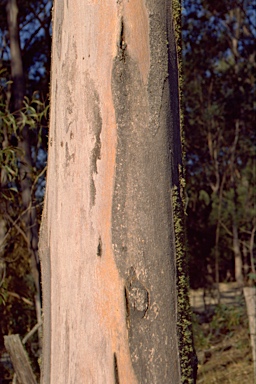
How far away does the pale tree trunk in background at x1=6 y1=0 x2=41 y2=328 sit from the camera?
5.27 m

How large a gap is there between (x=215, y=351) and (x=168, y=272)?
20.9ft

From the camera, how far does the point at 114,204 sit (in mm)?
1608

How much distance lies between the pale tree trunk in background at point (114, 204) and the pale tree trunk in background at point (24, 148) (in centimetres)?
328

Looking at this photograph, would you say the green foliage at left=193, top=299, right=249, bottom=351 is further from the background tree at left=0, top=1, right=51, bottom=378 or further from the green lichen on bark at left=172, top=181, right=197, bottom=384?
the green lichen on bark at left=172, top=181, right=197, bottom=384

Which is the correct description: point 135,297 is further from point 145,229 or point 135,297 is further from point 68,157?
point 68,157

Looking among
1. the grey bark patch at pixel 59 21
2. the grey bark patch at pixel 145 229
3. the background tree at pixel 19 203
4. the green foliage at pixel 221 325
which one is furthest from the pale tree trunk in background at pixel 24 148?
the grey bark patch at pixel 145 229

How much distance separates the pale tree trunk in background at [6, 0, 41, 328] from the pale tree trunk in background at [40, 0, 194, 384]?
3.28 m

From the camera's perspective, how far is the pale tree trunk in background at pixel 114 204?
5.14ft

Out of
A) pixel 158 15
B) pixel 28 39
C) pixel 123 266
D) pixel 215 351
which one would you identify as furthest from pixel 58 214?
pixel 28 39

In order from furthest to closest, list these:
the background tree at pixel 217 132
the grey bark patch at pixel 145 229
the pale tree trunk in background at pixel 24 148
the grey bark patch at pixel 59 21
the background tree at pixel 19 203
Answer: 1. the background tree at pixel 217 132
2. the pale tree trunk in background at pixel 24 148
3. the background tree at pixel 19 203
4. the grey bark patch at pixel 59 21
5. the grey bark patch at pixel 145 229

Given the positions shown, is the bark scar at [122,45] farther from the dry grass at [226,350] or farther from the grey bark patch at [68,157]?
the dry grass at [226,350]

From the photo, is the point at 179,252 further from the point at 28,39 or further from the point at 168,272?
the point at 28,39

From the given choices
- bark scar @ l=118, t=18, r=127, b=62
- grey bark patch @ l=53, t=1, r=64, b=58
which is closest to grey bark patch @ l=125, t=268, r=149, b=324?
bark scar @ l=118, t=18, r=127, b=62

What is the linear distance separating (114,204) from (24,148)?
4.38m
